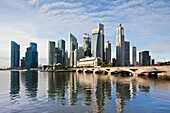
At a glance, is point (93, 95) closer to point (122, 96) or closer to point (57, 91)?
point (122, 96)

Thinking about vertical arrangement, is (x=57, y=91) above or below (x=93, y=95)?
below

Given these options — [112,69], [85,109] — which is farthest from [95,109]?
[112,69]

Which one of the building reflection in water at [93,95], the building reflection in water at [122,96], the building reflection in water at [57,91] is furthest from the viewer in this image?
the building reflection in water at [57,91]

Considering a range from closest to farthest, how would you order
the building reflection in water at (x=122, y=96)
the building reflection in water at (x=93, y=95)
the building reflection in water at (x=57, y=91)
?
1. the building reflection in water at (x=122, y=96)
2. the building reflection in water at (x=93, y=95)
3. the building reflection in water at (x=57, y=91)

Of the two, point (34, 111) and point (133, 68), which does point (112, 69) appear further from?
point (34, 111)

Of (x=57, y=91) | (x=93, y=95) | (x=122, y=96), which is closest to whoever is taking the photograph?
(x=122, y=96)

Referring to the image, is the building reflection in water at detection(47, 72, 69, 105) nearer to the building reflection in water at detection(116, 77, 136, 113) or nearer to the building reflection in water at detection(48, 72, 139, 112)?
the building reflection in water at detection(48, 72, 139, 112)

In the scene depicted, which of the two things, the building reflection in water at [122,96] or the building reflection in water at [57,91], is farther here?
the building reflection in water at [57,91]

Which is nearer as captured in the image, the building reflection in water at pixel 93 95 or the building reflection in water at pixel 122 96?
the building reflection in water at pixel 122 96

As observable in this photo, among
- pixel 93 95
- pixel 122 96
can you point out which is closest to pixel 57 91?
pixel 93 95

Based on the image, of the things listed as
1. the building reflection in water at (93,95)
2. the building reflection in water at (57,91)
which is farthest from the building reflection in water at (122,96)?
the building reflection in water at (57,91)

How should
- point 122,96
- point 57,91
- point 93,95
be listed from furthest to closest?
point 57,91 < point 93,95 < point 122,96

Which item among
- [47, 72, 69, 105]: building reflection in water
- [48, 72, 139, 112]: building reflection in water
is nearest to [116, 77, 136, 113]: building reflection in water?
[48, 72, 139, 112]: building reflection in water

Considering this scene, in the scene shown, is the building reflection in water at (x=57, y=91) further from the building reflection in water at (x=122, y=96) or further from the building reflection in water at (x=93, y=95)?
the building reflection in water at (x=122, y=96)
